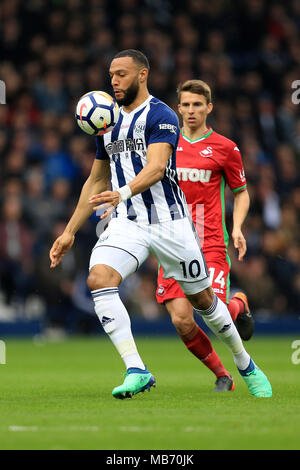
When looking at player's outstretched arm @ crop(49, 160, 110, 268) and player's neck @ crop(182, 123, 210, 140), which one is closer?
player's outstretched arm @ crop(49, 160, 110, 268)

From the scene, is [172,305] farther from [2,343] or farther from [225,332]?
[2,343]

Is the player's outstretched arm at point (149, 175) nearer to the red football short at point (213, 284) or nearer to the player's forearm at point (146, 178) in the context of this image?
the player's forearm at point (146, 178)

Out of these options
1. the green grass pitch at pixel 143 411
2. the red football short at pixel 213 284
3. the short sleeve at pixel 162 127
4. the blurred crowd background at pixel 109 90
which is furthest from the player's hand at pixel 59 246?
the blurred crowd background at pixel 109 90

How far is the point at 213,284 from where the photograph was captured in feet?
27.3

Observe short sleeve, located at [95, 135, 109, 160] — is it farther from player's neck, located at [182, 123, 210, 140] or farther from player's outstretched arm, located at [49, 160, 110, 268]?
player's neck, located at [182, 123, 210, 140]

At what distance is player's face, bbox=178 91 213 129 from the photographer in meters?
8.67

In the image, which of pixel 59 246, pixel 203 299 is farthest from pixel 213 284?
pixel 59 246

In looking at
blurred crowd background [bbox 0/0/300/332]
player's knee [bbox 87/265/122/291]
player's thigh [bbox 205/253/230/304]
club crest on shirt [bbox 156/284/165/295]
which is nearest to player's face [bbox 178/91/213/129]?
player's thigh [bbox 205/253/230/304]

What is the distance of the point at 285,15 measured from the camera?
21922mm

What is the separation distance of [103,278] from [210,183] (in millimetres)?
2049

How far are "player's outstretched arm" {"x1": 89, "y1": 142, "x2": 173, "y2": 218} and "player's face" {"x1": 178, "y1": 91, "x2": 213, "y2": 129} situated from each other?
1675mm

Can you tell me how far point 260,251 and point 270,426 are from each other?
460 inches

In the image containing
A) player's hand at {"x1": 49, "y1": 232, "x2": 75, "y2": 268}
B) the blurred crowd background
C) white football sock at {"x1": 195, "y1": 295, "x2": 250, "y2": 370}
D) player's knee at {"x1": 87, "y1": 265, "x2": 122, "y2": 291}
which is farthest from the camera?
the blurred crowd background

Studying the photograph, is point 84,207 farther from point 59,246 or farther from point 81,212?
point 59,246
